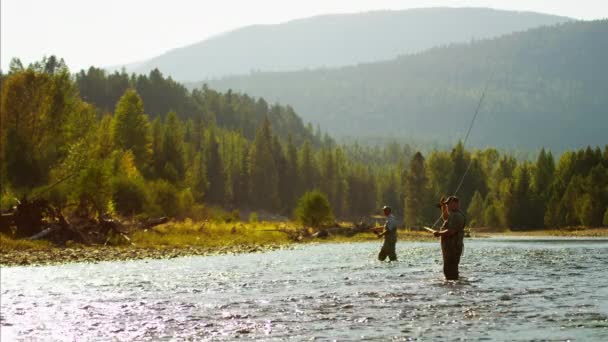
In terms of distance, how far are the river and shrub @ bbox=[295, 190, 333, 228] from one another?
130 feet

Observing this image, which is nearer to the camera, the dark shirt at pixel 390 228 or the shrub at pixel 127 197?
the dark shirt at pixel 390 228

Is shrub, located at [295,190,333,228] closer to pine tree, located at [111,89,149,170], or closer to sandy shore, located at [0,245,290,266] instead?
sandy shore, located at [0,245,290,266]

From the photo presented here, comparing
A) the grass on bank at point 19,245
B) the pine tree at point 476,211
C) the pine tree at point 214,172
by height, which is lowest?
the pine tree at point 476,211

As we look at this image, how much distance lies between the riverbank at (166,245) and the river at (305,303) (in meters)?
5.04

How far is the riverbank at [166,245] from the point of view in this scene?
38.8 metres

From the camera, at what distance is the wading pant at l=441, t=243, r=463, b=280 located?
25469mm

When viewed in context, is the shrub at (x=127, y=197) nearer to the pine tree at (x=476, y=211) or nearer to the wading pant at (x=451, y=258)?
the wading pant at (x=451, y=258)

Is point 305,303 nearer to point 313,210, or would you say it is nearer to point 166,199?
point 313,210

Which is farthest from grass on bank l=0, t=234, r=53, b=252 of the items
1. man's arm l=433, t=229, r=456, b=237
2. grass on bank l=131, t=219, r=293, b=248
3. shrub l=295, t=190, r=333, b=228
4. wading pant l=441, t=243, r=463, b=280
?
shrub l=295, t=190, r=333, b=228

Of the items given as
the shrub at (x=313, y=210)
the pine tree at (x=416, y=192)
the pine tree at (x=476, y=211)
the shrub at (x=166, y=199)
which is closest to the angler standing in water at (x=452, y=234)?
the shrub at (x=313, y=210)

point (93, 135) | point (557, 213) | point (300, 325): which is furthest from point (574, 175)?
point (300, 325)

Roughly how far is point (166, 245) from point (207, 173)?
320ft

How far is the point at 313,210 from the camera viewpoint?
74688 mm

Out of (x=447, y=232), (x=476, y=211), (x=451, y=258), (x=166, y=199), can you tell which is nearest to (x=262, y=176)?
(x=476, y=211)
